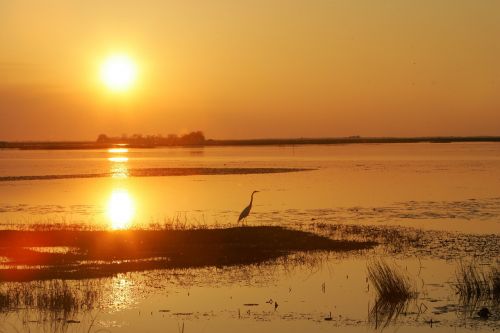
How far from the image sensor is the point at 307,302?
1897 centimetres

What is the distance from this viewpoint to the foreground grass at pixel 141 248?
2258 cm

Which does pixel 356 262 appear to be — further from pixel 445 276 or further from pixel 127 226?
pixel 127 226

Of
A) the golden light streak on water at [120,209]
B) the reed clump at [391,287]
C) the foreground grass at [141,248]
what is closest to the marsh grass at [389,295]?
the reed clump at [391,287]

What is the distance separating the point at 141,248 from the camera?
1023 inches

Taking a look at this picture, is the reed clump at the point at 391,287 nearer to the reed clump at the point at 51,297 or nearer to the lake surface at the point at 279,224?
the lake surface at the point at 279,224

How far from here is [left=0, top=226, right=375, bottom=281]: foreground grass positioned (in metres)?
22.6

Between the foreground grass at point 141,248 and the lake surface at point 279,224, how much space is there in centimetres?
124

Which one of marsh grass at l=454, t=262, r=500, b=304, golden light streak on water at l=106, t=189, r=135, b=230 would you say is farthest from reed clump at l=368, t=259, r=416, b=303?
golden light streak on water at l=106, t=189, r=135, b=230

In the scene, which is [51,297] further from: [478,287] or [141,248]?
[478,287]

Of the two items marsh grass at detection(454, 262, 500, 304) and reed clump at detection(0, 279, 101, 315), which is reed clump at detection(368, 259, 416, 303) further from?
reed clump at detection(0, 279, 101, 315)

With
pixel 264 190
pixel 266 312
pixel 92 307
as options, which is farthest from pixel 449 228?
pixel 264 190

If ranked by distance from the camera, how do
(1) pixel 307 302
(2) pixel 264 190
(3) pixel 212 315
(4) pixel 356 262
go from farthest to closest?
(2) pixel 264 190 < (4) pixel 356 262 < (1) pixel 307 302 < (3) pixel 212 315

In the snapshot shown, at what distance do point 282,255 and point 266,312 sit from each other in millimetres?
7467

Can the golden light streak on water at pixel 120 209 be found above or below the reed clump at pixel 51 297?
above
